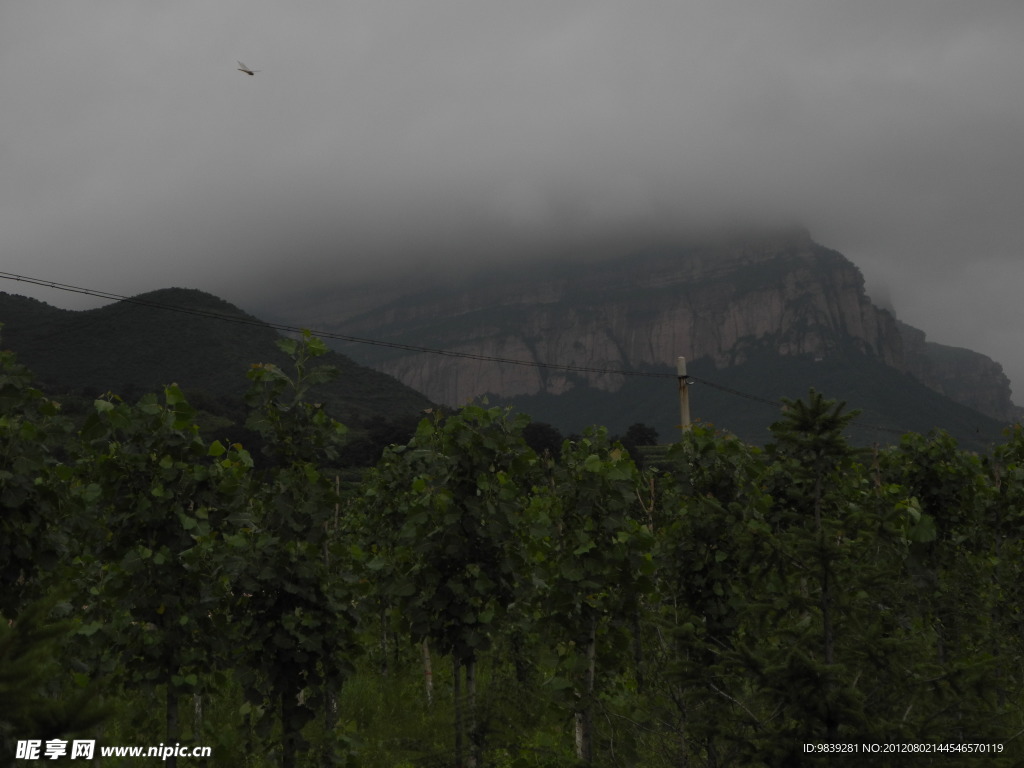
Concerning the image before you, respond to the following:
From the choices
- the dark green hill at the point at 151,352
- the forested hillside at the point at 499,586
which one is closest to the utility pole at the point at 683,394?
the forested hillside at the point at 499,586

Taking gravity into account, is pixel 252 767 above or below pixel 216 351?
below

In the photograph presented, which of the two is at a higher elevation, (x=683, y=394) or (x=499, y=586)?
(x=683, y=394)

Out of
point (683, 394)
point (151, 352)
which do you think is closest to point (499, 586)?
point (683, 394)

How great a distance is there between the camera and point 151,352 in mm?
85812

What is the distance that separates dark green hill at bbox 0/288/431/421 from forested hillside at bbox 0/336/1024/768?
6516 cm

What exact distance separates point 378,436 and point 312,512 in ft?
171

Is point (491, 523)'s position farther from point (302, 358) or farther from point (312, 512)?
point (302, 358)

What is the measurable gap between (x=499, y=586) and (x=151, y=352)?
87.4 m

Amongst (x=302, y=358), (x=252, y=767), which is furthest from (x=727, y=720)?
(x=252, y=767)

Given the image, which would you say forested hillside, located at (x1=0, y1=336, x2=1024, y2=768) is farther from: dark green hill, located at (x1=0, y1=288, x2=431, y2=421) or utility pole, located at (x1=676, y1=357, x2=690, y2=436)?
dark green hill, located at (x1=0, y1=288, x2=431, y2=421)

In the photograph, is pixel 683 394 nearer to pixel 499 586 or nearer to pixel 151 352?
pixel 499 586

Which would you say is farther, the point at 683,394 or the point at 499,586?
the point at 683,394

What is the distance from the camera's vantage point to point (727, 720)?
15.7 feet

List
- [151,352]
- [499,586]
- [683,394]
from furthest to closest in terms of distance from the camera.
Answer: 1. [151,352]
2. [683,394]
3. [499,586]
